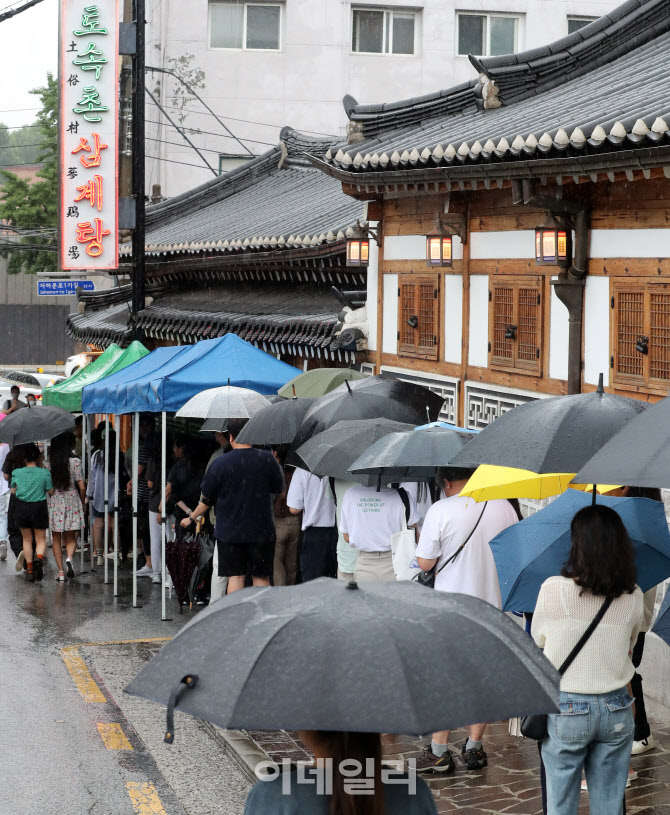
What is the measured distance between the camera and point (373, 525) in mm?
8680

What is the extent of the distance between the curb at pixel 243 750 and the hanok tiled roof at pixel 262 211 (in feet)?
23.3

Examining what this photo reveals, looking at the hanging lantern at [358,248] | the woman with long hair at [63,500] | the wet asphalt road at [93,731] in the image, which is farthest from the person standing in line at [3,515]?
the hanging lantern at [358,248]

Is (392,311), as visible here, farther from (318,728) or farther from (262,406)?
(318,728)

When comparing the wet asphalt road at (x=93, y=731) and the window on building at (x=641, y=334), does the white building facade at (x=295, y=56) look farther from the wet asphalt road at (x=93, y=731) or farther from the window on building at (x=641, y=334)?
the window on building at (x=641, y=334)

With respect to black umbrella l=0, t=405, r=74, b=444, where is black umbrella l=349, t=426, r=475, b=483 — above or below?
above

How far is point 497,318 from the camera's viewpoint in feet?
36.8

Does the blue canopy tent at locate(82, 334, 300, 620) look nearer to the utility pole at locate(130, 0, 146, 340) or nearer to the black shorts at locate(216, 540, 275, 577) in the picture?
the black shorts at locate(216, 540, 275, 577)

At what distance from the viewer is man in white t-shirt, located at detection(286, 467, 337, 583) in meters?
10.7

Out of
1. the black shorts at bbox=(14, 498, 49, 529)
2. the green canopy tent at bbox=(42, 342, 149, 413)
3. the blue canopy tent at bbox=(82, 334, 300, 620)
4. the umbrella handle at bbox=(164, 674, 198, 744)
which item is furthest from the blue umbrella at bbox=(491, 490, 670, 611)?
the green canopy tent at bbox=(42, 342, 149, 413)

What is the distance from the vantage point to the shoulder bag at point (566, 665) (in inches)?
199

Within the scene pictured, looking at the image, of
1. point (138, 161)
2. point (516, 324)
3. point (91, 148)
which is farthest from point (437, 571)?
point (91, 148)

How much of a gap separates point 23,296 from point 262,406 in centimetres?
4373

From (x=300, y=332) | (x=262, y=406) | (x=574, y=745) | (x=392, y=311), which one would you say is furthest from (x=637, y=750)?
(x=300, y=332)

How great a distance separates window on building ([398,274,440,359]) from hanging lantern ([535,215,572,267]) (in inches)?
104
